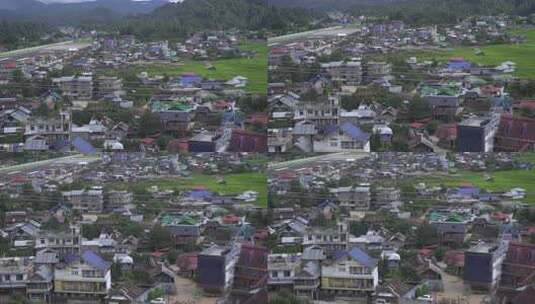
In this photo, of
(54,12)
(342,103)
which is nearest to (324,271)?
(342,103)

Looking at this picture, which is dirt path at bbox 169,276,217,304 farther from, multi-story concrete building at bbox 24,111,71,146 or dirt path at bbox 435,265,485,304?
dirt path at bbox 435,265,485,304

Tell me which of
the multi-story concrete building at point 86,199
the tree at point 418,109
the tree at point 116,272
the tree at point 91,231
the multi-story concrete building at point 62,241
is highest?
the tree at point 418,109

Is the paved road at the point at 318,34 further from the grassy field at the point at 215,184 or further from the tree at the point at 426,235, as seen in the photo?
the tree at the point at 426,235

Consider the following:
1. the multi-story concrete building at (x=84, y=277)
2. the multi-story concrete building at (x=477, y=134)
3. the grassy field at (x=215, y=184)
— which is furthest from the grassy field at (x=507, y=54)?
the multi-story concrete building at (x=84, y=277)

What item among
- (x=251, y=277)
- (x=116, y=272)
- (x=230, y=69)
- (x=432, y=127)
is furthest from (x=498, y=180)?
(x=116, y=272)

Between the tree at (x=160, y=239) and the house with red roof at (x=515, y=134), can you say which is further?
the tree at (x=160, y=239)

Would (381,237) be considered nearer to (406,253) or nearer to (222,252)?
(406,253)

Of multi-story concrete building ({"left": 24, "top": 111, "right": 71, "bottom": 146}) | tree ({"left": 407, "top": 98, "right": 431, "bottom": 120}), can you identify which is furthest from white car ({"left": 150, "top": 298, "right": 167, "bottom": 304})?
tree ({"left": 407, "top": 98, "right": 431, "bottom": 120})

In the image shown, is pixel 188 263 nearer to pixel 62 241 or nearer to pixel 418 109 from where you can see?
pixel 62 241
